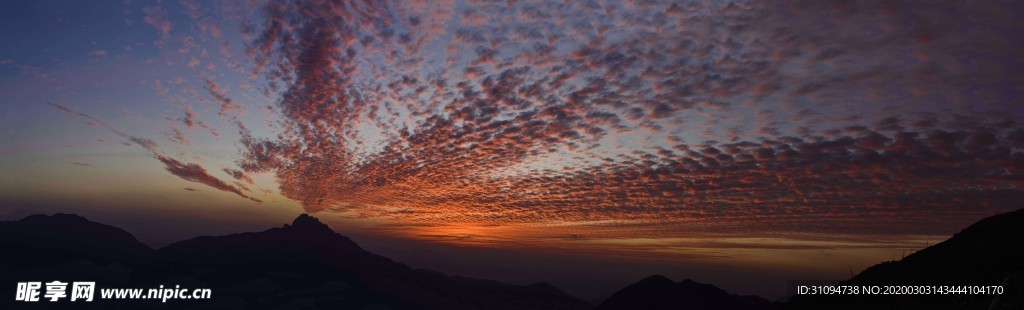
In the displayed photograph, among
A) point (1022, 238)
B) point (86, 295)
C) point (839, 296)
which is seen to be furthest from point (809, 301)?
point (86, 295)

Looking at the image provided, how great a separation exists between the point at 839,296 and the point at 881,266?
3251 centimetres

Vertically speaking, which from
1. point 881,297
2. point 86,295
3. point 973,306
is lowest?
point 86,295

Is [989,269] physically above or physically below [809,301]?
above

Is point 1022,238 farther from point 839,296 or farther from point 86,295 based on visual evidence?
point 86,295

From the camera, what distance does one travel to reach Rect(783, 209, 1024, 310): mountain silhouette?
41.8 metres

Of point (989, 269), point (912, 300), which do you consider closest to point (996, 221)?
point (989, 269)

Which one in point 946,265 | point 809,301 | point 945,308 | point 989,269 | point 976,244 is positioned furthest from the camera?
point 809,301

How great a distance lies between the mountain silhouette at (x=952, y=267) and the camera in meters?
41.8

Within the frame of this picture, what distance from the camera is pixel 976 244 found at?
206ft

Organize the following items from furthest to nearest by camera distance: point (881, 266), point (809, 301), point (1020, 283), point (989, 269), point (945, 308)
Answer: point (881, 266)
point (809, 301)
point (989, 269)
point (945, 308)
point (1020, 283)

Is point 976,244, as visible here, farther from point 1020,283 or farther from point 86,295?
point 86,295

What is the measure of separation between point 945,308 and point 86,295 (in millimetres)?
98082

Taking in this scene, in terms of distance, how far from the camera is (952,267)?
2235 inches

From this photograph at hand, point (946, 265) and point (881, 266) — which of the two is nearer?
point (946, 265)
